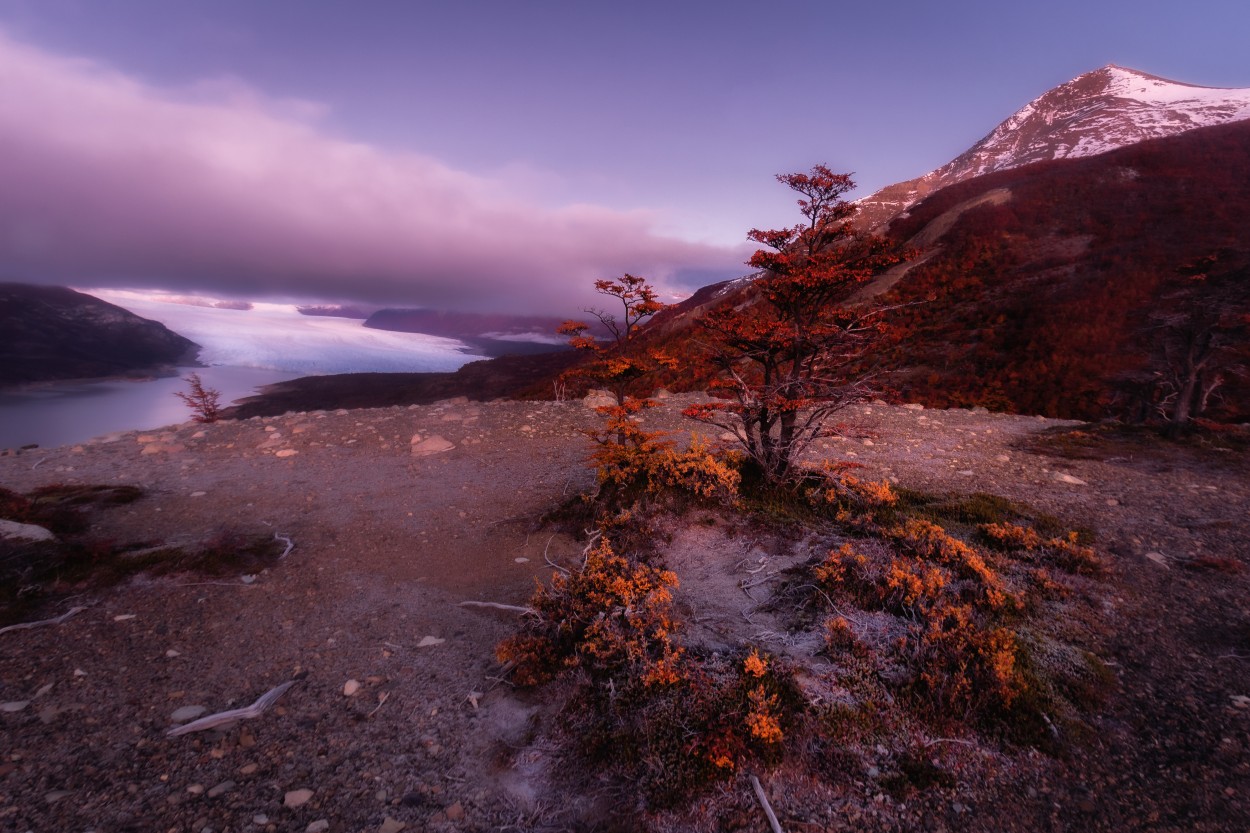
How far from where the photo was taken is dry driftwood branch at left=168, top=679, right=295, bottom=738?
4535mm

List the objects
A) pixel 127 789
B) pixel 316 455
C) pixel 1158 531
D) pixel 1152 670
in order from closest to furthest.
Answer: pixel 127 789 < pixel 1152 670 < pixel 1158 531 < pixel 316 455

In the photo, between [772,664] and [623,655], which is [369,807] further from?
[772,664]

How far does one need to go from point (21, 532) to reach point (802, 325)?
13521 mm

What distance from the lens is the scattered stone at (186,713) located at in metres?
4.77

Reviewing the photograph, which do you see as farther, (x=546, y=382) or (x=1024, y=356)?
(x=546, y=382)

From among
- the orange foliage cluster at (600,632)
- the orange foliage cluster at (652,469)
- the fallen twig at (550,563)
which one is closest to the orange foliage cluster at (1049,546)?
the orange foliage cluster at (652,469)

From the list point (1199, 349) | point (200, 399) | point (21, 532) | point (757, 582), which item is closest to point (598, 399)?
point (757, 582)

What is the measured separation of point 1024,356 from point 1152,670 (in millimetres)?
23207

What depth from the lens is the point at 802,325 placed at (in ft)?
Answer: 30.2

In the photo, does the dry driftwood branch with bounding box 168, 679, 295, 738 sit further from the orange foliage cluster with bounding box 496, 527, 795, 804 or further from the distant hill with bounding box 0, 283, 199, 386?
the distant hill with bounding box 0, 283, 199, 386

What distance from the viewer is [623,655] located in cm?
524

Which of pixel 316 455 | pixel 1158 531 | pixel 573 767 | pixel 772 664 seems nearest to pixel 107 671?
pixel 573 767

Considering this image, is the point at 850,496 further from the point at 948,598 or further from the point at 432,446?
the point at 432,446

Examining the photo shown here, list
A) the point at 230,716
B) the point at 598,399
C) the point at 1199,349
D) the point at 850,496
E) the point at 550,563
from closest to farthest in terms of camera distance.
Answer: the point at 230,716
the point at 550,563
the point at 850,496
the point at 1199,349
the point at 598,399
